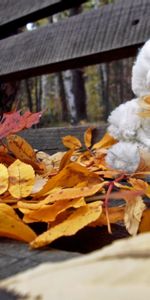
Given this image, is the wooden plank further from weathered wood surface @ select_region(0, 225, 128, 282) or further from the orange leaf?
weathered wood surface @ select_region(0, 225, 128, 282)

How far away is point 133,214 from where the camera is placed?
490 mm

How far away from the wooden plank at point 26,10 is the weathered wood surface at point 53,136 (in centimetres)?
49

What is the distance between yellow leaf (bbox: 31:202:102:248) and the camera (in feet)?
1.36

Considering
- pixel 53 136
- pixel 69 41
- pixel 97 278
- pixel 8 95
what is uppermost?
pixel 97 278

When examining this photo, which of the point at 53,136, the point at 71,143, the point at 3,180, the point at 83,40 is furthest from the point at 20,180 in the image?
the point at 83,40

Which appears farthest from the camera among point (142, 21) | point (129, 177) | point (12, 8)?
point (12, 8)

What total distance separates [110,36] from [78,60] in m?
0.15

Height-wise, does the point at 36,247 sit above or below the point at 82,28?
above

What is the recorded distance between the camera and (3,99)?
6.67 ft

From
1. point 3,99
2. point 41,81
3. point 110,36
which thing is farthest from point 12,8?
point 41,81

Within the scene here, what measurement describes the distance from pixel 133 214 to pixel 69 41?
941 mm

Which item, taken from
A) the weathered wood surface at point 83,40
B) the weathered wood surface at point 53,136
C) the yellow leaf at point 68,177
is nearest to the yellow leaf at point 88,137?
the weathered wood surface at point 53,136

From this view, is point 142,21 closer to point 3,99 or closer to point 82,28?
point 82,28

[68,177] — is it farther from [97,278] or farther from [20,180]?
[97,278]
